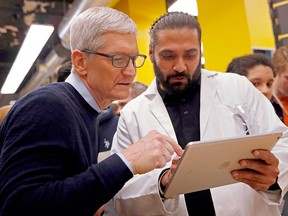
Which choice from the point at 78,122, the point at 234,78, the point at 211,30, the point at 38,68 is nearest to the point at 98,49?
the point at 78,122

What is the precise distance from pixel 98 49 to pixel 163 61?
1.81 feet

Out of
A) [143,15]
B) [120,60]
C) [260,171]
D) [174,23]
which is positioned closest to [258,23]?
Result: [143,15]

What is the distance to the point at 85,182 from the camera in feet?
2.60

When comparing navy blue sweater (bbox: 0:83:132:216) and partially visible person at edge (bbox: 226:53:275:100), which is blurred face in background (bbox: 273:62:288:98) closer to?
partially visible person at edge (bbox: 226:53:275:100)

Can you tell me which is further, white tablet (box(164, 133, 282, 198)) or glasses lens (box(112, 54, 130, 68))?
glasses lens (box(112, 54, 130, 68))

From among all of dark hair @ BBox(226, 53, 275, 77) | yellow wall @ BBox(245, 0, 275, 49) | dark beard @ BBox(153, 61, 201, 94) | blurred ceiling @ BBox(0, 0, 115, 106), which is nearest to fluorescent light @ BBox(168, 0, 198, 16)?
yellow wall @ BBox(245, 0, 275, 49)

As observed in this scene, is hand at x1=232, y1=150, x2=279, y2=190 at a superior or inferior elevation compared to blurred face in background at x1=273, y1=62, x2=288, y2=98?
inferior

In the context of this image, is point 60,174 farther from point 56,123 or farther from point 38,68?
point 38,68

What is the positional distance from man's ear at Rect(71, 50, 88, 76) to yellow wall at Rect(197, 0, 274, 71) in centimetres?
332

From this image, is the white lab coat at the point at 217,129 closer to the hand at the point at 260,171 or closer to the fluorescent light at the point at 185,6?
the hand at the point at 260,171

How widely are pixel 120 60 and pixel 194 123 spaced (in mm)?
520

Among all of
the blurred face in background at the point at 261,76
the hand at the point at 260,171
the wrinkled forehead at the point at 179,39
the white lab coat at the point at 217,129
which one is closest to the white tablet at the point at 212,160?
A: the hand at the point at 260,171

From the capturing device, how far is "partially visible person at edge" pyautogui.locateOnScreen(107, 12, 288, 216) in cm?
122

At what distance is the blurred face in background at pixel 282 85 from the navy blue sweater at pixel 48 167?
1.45m
